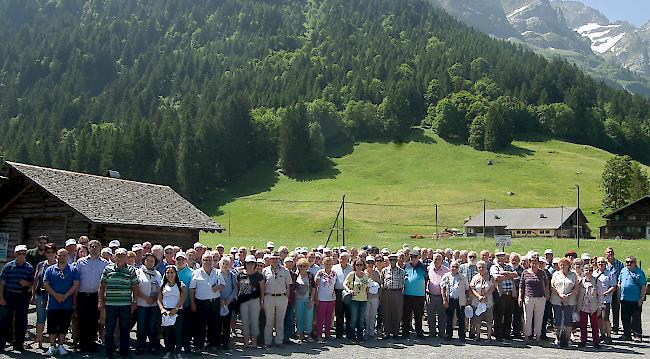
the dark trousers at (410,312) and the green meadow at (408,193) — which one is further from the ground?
the green meadow at (408,193)

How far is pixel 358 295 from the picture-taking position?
13.5 meters

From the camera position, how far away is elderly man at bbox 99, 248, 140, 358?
1100cm

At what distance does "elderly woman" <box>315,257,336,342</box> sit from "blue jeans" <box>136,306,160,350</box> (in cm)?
353

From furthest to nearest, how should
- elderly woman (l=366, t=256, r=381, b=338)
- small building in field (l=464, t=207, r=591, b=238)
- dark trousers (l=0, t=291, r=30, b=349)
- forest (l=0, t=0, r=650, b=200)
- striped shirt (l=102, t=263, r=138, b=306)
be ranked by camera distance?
forest (l=0, t=0, r=650, b=200) → small building in field (l=464, t=207, r=591, b=238) → elderly woman (l=366, t=256, r=381, b=338) → dark trousers (l=0, t=291, r=30, b=349) → striped shirt (l=102, t=263, r=138, b=306)

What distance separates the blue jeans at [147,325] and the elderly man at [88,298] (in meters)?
0.87

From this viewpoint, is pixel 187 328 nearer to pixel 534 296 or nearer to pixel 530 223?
pixel 534 296

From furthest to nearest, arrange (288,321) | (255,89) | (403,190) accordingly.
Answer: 1. (255,89)
2. (403,190)
3. (288,321)

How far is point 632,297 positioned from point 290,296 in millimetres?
7600

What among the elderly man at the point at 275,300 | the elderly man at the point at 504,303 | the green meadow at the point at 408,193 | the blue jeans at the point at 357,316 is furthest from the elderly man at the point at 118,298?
the green meadow at the point at 408,193

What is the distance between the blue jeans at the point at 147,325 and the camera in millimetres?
11422

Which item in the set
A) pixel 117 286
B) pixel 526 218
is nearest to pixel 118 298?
pixel 117 286

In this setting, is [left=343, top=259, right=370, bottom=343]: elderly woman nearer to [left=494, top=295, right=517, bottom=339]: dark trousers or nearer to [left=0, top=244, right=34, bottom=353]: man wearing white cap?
[left=494, top=295, right=517, bottom=339]: dark trousers

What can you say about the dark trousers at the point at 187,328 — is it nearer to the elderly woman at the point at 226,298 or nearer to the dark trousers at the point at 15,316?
the elderly woman at the point at 226,298

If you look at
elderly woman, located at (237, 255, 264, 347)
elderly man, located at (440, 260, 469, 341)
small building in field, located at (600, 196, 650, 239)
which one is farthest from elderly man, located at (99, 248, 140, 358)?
small building in field, located at (600, 196, 650, 239)
